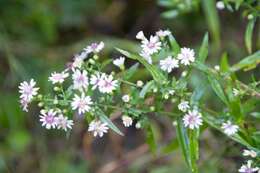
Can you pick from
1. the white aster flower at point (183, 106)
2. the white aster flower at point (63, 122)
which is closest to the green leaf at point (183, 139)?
the white aster flower at point (183, 106)

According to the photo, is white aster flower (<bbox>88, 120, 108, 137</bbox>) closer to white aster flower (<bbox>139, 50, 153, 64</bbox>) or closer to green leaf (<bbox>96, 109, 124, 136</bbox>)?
green leaf (<bbox>96, 109, 124, 136</bbox>)

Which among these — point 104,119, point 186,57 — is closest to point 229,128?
point 186,57

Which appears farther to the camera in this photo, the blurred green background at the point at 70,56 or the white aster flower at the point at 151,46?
the blurred green background at the point at 70,56

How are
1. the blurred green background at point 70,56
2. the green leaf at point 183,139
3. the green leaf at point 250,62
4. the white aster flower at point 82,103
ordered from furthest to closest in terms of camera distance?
1. the blurred green background at point 70,56
2. the green leaf at point 250,62
3. the green leaf at point 183,139
4. the white aster flower at point 82,103

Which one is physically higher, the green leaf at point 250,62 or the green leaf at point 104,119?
the green leaf at point 250,62

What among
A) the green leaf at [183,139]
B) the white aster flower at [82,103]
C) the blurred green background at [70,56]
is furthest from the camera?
the blurred green background at [70,56]

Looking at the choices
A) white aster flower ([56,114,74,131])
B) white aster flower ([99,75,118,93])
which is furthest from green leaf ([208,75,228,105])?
white aster flower ([56,114,74,131])

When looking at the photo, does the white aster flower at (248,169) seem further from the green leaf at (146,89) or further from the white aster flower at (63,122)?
the white aster flower at (63,122)
